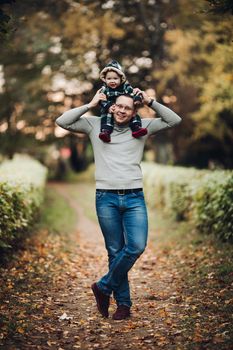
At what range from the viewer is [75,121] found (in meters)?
5.17

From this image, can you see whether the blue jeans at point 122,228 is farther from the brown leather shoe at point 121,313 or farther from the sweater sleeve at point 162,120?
the sweater sleeve at point 162,120

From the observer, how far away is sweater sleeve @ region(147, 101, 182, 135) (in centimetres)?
515

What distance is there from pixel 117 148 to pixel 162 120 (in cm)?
65

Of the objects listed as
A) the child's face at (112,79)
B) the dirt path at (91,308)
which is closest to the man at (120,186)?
the child's face at (112,79)

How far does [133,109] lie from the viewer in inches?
196

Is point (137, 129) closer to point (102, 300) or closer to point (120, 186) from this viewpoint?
point (120, 186)

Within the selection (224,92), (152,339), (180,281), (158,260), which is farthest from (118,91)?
(224,92)

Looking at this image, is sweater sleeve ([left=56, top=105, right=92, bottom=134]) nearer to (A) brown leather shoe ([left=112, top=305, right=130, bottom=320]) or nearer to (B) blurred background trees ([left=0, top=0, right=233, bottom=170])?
(A) brown leather shoe ([left=112, top=305, right=130, bottom=320])

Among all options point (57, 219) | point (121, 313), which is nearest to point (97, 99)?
point (121, 313)

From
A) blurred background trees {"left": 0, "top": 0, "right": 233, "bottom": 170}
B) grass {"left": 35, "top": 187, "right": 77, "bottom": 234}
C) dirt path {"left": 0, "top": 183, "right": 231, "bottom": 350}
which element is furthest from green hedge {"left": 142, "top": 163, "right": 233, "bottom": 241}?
blurred background trees {"left": 0, "top": 0, "right": 233, "bottom": 170}

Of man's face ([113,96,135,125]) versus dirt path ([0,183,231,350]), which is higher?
man's face ([113,96,135,125])

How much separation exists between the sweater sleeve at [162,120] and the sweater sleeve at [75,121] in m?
0.70

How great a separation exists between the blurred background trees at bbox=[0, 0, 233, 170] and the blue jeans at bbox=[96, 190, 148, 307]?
9.25m

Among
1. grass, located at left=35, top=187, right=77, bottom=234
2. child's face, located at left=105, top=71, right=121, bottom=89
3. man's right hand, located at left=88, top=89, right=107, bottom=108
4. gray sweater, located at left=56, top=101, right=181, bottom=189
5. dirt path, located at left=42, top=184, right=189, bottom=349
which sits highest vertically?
child's face, located at left=105, top=71, right=121, bottom=89
